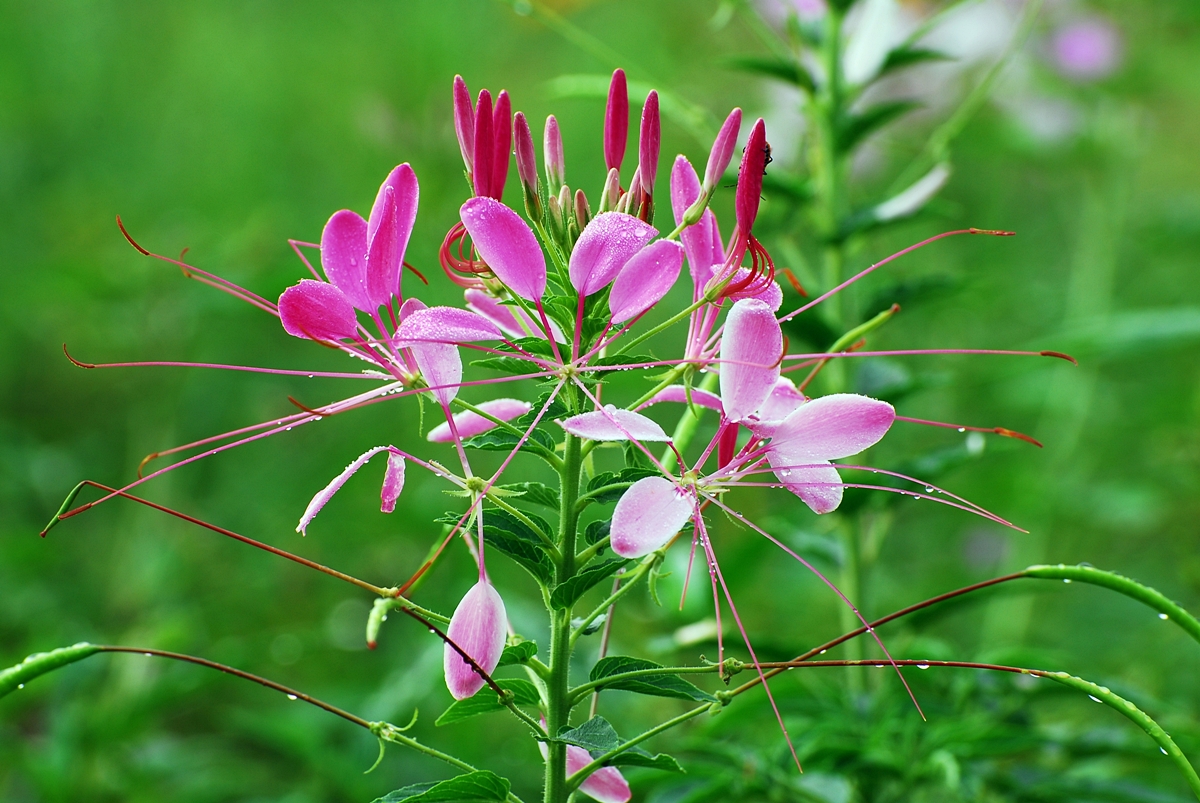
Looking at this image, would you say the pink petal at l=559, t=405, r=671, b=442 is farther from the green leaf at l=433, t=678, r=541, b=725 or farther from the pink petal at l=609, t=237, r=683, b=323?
the green leaf at l=433, t=678, r=541, b=725

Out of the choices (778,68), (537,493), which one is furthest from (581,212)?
(778,68)

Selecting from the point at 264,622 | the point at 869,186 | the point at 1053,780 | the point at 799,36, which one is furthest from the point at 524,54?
the point at 1053,780

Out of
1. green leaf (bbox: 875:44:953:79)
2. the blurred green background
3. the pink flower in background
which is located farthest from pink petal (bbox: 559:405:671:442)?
the pink flower in background

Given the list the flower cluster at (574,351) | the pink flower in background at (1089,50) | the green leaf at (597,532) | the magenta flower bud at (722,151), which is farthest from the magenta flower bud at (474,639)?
the pink flower in background at (1089,50)

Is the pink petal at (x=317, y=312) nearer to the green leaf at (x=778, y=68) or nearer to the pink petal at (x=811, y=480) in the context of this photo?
the pink petal at (x=811, y=480)

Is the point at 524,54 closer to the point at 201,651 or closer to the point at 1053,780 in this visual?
the point at 201,651

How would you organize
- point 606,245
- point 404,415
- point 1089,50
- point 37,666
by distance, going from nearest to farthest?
point 37,666 → point 606,245 → point 1089,50 → point 404,415

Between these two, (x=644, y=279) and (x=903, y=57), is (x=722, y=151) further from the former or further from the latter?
(x=903, y=57)
